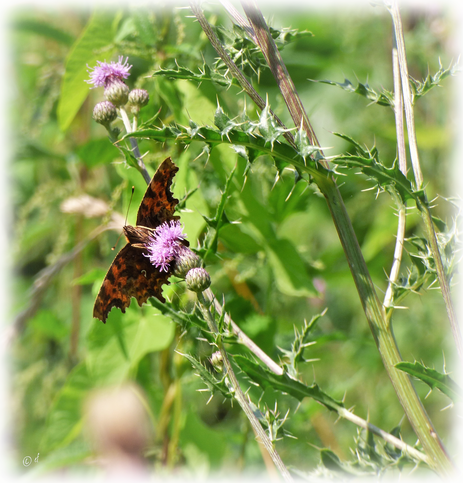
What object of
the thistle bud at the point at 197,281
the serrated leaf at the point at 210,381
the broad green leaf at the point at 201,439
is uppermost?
the thistle bud at the point at 197,281

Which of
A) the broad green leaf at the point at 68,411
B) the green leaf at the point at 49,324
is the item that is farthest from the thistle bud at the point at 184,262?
the green leaf at the point at 49,324

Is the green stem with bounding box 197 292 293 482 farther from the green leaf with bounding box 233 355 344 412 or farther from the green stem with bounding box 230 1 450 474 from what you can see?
the green stem with bounding box 230 1 450 474

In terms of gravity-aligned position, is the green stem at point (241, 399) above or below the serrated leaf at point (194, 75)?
below

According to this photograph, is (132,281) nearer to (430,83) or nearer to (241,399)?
(241,399)

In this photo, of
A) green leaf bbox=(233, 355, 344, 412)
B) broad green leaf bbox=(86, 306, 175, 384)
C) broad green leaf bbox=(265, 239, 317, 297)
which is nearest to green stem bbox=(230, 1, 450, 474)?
green leaf bbox=(233, 355, 344, 412)

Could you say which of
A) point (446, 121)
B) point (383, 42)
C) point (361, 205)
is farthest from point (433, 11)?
point (361, 205)

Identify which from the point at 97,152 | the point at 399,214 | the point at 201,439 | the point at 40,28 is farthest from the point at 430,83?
the point at 40,28

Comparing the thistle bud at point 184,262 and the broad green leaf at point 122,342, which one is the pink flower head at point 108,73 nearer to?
the thistle bud at point 184,262
